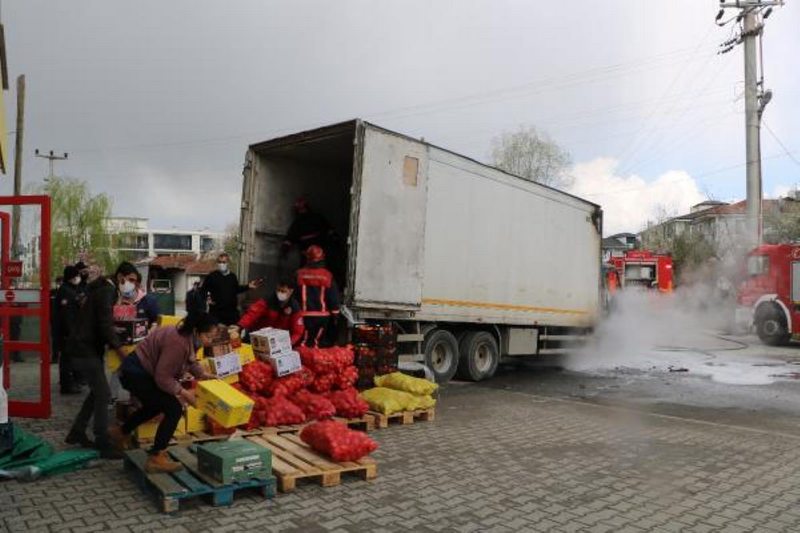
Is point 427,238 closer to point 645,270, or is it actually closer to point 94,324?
point 94,324

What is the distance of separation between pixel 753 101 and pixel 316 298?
25150mm

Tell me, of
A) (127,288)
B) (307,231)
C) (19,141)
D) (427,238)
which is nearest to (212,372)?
(127,288)

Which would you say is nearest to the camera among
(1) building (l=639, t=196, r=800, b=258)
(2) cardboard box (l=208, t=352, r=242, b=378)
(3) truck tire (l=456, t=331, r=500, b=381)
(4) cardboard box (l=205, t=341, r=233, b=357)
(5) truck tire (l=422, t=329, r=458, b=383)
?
(2) cardboard box (l=208, t=352, r=242, b=378)

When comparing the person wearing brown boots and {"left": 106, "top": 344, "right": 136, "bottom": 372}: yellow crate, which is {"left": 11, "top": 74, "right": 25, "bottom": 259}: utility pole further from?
the person wearing brown boots

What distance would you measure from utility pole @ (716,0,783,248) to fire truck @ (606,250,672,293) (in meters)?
4.12

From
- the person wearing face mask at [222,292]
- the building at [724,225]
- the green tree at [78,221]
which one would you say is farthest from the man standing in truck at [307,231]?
the green tree at [78,221]

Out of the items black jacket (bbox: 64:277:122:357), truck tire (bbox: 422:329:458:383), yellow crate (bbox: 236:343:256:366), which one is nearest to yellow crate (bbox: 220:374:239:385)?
yellow crate (bbox: 236:343:256:366)

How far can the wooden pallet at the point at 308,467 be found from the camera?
498cm

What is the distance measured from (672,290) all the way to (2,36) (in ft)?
76.3

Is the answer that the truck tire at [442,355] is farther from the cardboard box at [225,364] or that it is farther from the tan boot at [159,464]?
the tan boot at [159,464]

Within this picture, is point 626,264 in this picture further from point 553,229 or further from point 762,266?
point 553,229

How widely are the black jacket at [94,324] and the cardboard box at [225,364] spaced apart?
1.00 metres

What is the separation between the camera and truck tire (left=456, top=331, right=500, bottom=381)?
10.9 meters

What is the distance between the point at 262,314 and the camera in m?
8.42
